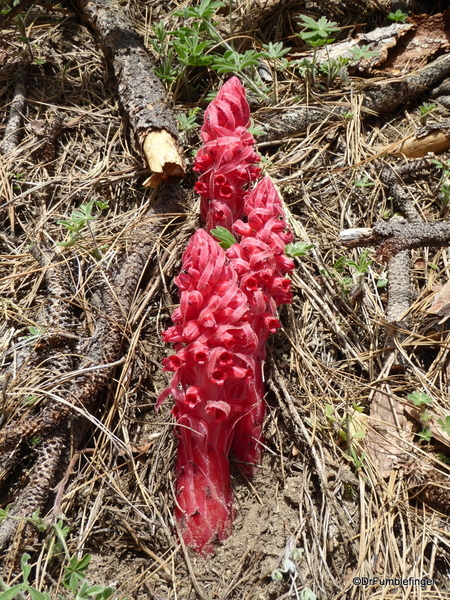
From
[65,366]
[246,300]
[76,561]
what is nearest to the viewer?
[76,561]

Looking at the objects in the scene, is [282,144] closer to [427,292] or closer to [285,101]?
[285,101]

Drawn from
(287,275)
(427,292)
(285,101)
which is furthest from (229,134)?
(427,292)

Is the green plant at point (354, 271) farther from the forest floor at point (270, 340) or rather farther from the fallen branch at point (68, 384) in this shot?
the fallen branch at point (68, 384)

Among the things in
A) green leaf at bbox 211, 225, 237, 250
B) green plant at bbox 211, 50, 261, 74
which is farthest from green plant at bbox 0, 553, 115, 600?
green plant at bbox 211, 50, 261, 74

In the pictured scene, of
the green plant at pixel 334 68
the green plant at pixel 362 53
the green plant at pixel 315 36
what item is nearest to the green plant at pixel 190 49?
the green plant at pixel 315 36

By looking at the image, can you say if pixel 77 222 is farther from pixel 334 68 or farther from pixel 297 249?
pixel 334 68

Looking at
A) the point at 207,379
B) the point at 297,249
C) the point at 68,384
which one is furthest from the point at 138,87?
the point at 207,379
